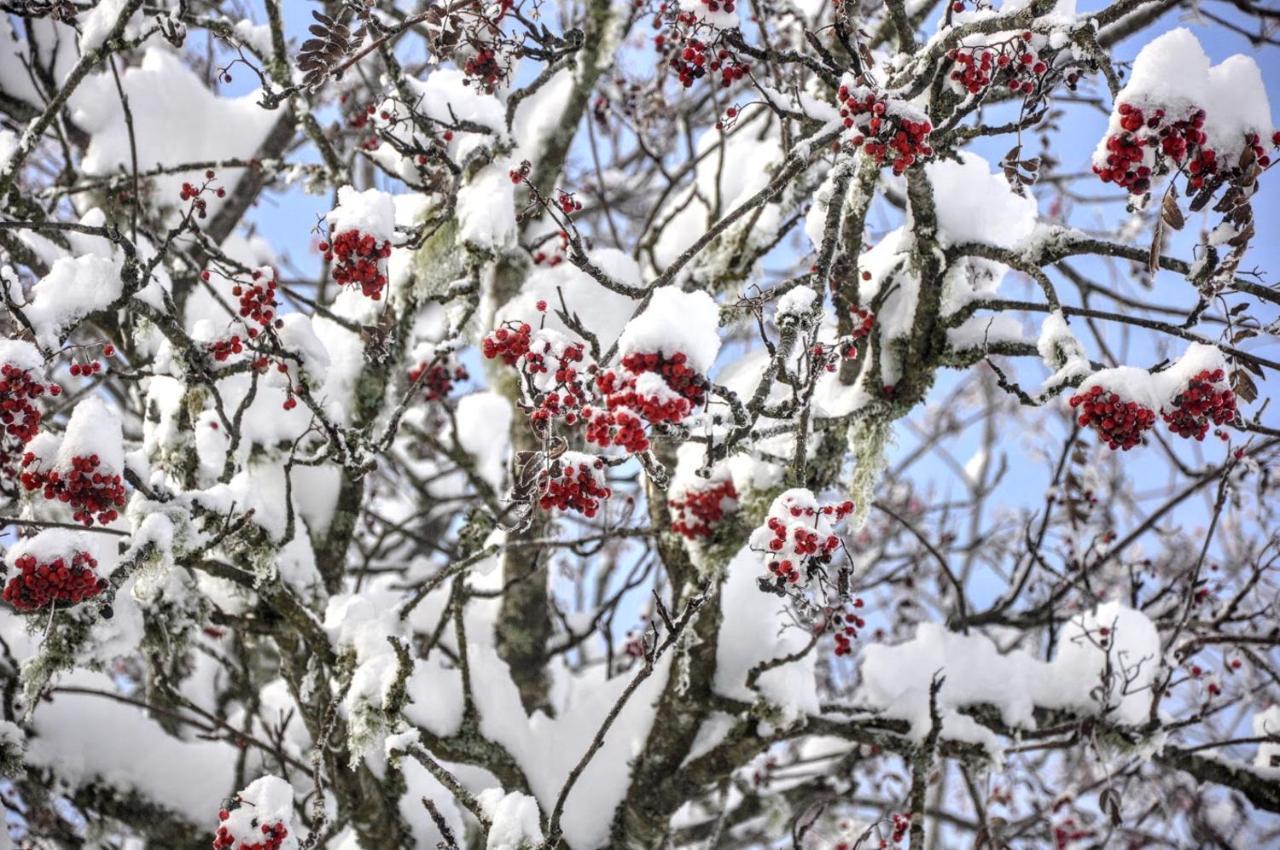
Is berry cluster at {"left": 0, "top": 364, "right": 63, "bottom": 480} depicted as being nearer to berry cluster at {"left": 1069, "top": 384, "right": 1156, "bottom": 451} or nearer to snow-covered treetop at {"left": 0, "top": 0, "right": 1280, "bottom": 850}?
snow-covered treetop at {"left": 0, "top": 0, "right": 1280, "bottom": 850}

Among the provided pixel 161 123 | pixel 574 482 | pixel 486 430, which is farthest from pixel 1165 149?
pixel 161 123

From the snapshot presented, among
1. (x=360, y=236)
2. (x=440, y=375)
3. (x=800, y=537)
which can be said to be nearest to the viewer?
(x=800, y=537)

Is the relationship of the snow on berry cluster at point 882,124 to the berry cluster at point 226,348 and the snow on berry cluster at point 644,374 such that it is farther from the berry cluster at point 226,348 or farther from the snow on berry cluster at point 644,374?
the berry cluster at point 226,348

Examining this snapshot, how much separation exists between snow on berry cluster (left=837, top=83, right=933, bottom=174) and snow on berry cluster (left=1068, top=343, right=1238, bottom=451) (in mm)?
706

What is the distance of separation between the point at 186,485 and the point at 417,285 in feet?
3.78

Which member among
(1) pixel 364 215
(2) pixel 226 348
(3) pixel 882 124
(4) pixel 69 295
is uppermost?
(3) pixel 882 124

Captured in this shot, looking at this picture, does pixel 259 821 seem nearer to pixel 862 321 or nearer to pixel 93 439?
pixel 93 439

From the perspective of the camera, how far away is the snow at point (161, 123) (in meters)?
4.37

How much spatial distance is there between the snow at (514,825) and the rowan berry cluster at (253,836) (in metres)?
0.55

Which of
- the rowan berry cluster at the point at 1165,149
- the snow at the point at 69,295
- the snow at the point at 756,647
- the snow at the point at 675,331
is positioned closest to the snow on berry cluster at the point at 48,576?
the snow at the point at 69,295

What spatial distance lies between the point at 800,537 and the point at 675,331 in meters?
0.52

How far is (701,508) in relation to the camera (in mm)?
3320

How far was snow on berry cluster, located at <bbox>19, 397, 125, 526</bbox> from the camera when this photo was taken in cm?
247

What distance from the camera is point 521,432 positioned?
15.4ft
